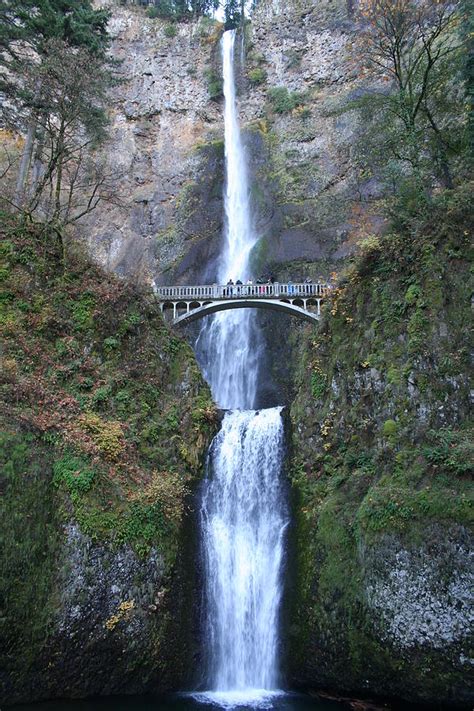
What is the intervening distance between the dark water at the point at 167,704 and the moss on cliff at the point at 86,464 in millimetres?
271

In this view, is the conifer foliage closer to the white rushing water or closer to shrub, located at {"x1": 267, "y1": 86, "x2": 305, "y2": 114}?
the white rushing water

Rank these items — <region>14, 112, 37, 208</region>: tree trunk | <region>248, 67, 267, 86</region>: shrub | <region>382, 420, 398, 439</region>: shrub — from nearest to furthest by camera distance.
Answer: <region>382, 420, 398, 439</region>: shrub < <region>14, 112, 37, 208</region>: tree trunk < <region>248, 67, 267, 86</region>: shrub

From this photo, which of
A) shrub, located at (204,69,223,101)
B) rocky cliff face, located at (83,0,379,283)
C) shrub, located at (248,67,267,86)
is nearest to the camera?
rocky cliff face, located at (83,0,379,283)

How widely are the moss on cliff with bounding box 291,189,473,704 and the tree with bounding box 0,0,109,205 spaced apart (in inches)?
501

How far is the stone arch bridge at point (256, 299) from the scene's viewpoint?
2370 centimetres

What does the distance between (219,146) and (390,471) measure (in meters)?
30.7

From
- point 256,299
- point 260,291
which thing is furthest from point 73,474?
point 260,291

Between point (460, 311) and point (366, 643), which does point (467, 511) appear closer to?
point (366, 643)

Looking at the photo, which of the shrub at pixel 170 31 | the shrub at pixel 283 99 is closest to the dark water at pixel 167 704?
the shrub at pixel 283 99

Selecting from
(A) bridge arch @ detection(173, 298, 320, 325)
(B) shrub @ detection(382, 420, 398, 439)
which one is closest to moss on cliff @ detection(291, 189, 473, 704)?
(B) shrub @ detection(382, 420, 398, 439)

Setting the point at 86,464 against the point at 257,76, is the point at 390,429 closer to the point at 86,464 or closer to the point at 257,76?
the point at 86,464

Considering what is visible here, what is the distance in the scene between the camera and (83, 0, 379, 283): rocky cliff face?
30.8m

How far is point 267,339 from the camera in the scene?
27.4 metres

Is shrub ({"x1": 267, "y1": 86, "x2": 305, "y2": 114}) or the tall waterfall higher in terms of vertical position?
shrub ({"x1": 267, "y1": 86, "x2": 305, "y2": 114})
